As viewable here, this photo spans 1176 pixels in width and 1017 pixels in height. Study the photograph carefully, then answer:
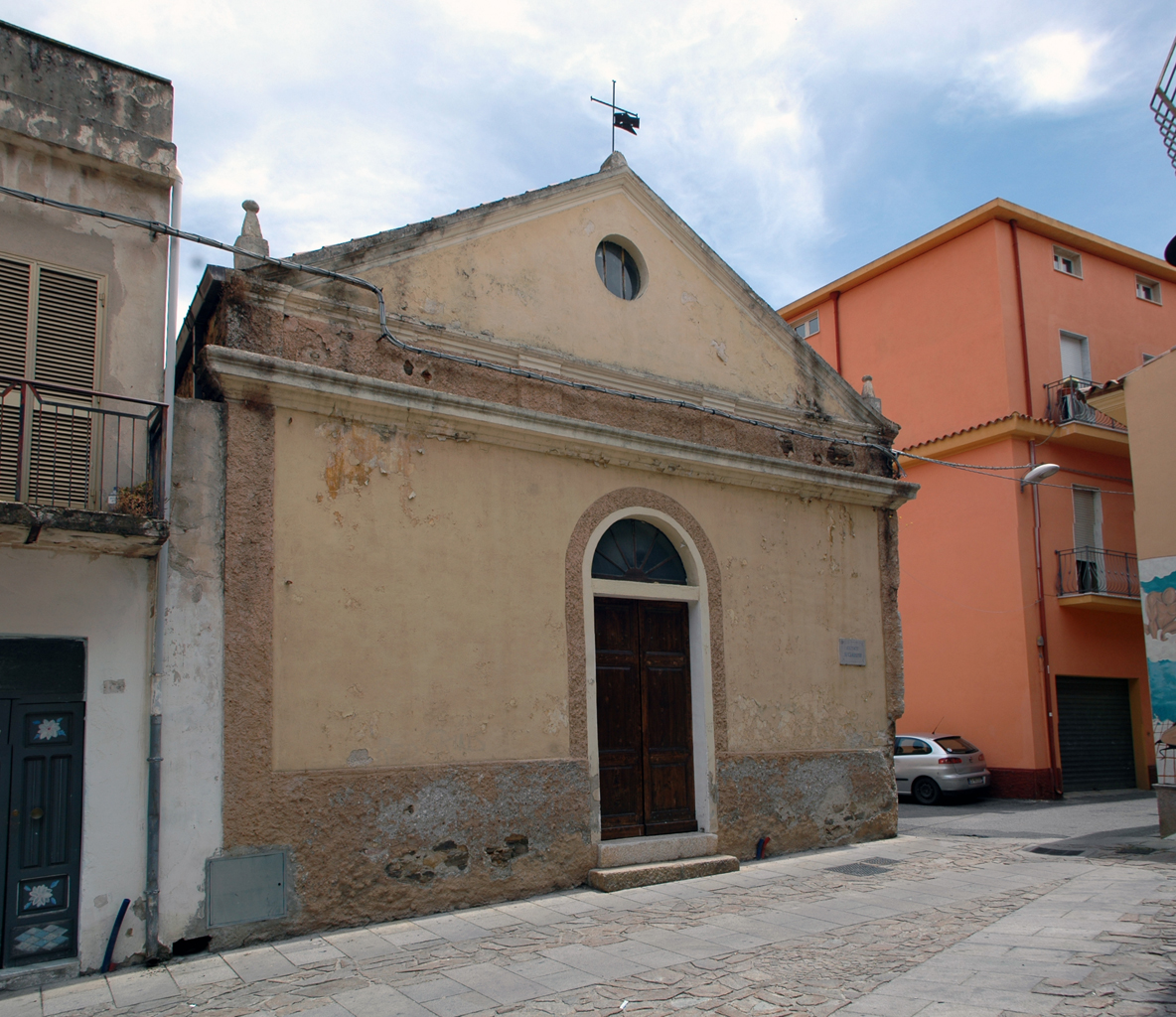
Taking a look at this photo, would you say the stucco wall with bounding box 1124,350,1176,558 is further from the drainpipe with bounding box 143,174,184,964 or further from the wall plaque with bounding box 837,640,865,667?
the drainpipe with bounding box 143,174,184,964

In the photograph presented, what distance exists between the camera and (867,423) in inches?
484

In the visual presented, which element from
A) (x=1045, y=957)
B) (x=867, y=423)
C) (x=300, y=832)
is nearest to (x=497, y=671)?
(x=300, y=832)

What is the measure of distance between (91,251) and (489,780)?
209 inches

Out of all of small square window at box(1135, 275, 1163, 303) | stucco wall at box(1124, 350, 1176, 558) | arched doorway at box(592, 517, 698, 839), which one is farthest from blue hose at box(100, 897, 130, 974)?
small square window at box(1135, 275, 1163, 303)

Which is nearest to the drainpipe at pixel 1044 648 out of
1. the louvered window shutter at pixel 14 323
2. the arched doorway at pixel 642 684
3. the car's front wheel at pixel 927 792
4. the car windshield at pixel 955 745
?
the car windshield at pixel 955 745

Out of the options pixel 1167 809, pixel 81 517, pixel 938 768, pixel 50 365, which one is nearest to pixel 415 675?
pixel 81 517

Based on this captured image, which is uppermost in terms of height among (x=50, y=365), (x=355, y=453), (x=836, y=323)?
(x=836, y=323)

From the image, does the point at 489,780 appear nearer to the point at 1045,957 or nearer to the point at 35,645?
the point at 35,645

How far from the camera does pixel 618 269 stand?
10.6 metres

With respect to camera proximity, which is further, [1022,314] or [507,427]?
[1022,314]

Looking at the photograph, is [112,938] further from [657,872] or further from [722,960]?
[657,872]

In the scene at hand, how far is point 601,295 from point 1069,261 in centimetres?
1451

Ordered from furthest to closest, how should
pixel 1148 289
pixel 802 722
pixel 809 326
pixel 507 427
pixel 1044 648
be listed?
1. pixel 809 326
2. pixel 1148 289
3. pixel 1044 648
4. pixel 802 722
5. pixel 507 427

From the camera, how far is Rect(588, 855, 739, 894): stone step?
855 cm
